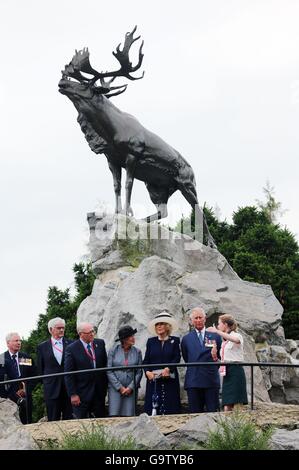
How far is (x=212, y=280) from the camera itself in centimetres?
1830

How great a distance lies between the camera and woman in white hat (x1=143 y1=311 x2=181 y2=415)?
12.2 m

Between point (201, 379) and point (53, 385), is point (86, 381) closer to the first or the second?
point (53, 385)

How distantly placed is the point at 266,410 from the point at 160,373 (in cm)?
146

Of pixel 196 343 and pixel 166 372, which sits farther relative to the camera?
pixel 196 343

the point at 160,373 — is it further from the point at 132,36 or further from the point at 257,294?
the point at 132,36

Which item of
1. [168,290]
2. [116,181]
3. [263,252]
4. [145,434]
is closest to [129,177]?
[116,181]

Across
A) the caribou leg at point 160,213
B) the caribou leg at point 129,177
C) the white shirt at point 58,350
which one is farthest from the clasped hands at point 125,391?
the caribou leg at point 160,213

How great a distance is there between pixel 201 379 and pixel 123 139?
7777mm

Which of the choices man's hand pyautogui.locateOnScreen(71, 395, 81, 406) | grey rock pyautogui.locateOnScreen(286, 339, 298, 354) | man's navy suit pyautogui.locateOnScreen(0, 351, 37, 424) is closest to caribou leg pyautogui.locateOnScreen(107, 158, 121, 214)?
grey rock pyautogui.locateOnScreen(286, 339, 298, 354)

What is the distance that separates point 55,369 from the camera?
13.0 meters

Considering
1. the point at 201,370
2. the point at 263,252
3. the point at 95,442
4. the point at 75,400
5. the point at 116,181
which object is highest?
the point at 263,252

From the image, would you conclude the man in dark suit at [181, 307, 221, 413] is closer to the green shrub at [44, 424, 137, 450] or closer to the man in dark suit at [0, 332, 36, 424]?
the green shrub at [44, 424, 137, 450]

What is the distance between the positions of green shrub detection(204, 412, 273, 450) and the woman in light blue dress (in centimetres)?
152
